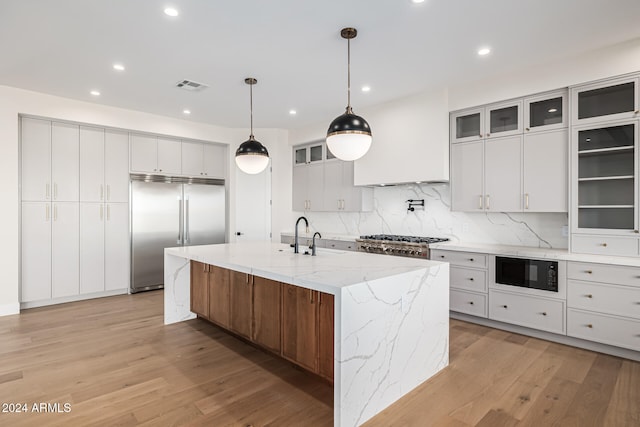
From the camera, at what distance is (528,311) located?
349cm

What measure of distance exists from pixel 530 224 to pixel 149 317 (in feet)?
15.1

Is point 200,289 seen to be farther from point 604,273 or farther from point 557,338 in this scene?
point 604,273

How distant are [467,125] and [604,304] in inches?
90.5

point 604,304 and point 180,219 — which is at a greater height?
point 180,219

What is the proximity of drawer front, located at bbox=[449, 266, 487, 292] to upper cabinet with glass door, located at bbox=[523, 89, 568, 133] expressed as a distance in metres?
1.62

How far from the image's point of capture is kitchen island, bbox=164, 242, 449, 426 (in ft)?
6.38

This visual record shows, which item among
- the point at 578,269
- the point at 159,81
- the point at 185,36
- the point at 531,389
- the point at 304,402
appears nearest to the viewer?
the point at 304,402

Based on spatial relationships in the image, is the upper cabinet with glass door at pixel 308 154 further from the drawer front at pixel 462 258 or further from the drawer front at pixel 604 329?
the drawer front at pixel 604 329

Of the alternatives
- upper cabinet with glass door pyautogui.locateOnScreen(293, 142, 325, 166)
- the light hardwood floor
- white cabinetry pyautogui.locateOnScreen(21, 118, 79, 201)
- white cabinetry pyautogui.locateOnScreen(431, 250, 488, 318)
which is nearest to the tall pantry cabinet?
white cabinetry pyautogui.locateOnScreen(21, 118, 79, 201)

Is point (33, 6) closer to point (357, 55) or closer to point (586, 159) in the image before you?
point (357, 55)

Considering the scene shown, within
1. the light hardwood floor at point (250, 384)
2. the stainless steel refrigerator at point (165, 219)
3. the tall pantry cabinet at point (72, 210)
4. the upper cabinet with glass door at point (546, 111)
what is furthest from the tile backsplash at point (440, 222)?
the tall pantry cabinet at point (72, 210)

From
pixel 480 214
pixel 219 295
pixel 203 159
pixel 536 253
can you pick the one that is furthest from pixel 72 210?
pixel 536 253

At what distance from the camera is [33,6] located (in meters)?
2.52

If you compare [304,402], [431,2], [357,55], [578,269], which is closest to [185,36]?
[357,55]
